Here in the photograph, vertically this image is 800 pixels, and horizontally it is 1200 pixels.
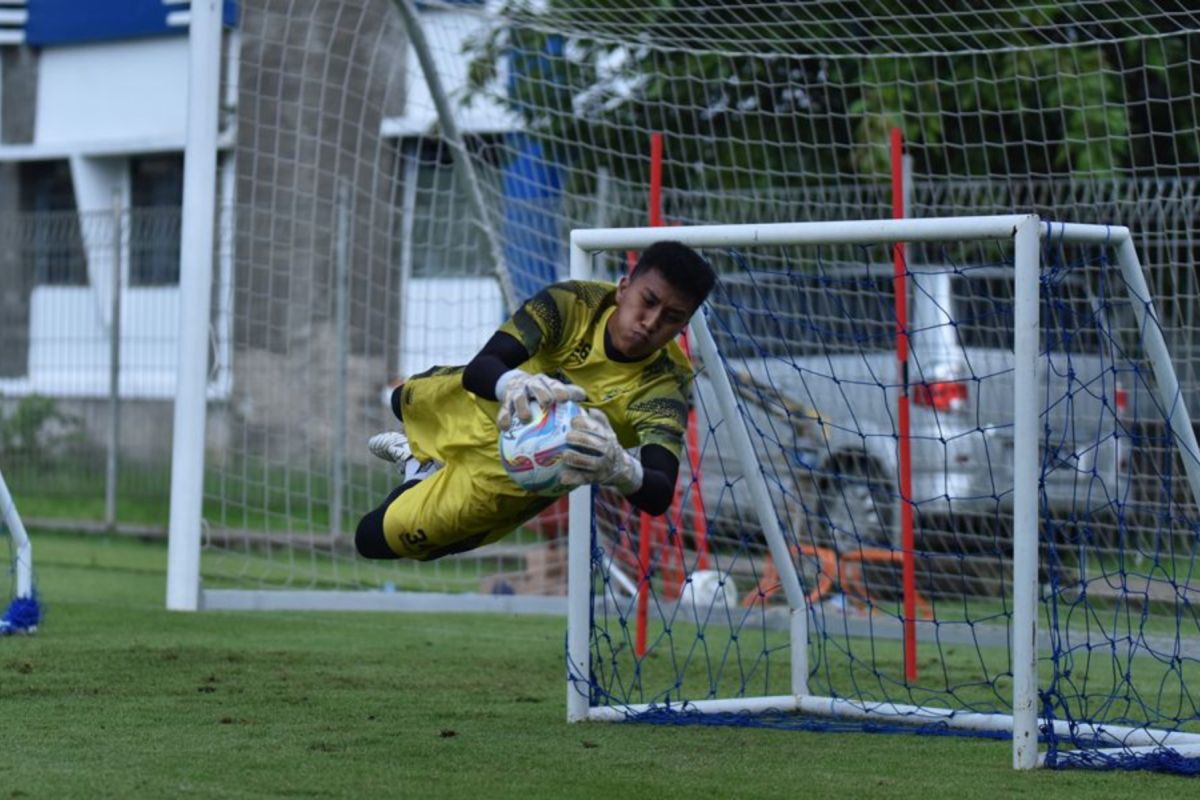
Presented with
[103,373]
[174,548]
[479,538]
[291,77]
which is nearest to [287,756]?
[479,538]

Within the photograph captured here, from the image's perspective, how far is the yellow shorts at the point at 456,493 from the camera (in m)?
6.44

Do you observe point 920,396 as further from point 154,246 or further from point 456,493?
point 154,246

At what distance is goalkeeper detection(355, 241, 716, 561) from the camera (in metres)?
6.10

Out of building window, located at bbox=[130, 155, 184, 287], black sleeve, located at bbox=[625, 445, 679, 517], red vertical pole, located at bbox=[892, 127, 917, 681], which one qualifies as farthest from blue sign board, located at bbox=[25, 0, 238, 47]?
black sleeve, located at bbox=[625, 445, 679, 517]

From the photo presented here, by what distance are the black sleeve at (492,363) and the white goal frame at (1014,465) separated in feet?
3.23

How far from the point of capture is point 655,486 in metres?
5.95

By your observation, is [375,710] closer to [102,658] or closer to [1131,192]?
[102,658]

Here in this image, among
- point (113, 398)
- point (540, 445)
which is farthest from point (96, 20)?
point (540, 445)

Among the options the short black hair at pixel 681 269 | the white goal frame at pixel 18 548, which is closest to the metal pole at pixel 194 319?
the white goal frame at pixel 18 548

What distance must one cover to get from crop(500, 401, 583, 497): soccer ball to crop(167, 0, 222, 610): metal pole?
537 cm

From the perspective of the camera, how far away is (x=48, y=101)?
28.9 m

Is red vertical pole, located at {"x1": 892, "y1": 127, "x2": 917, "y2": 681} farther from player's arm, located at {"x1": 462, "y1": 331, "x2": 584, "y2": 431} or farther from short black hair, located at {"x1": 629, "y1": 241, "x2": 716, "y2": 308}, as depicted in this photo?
player's arm, located at {"x1": 462, "y1": 331, "x2": 584, "y2": 431}

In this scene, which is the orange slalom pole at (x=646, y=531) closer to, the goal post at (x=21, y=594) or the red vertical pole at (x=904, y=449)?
the red vertical pole at (x=904, y=449)

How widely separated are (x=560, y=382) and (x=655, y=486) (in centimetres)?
45
